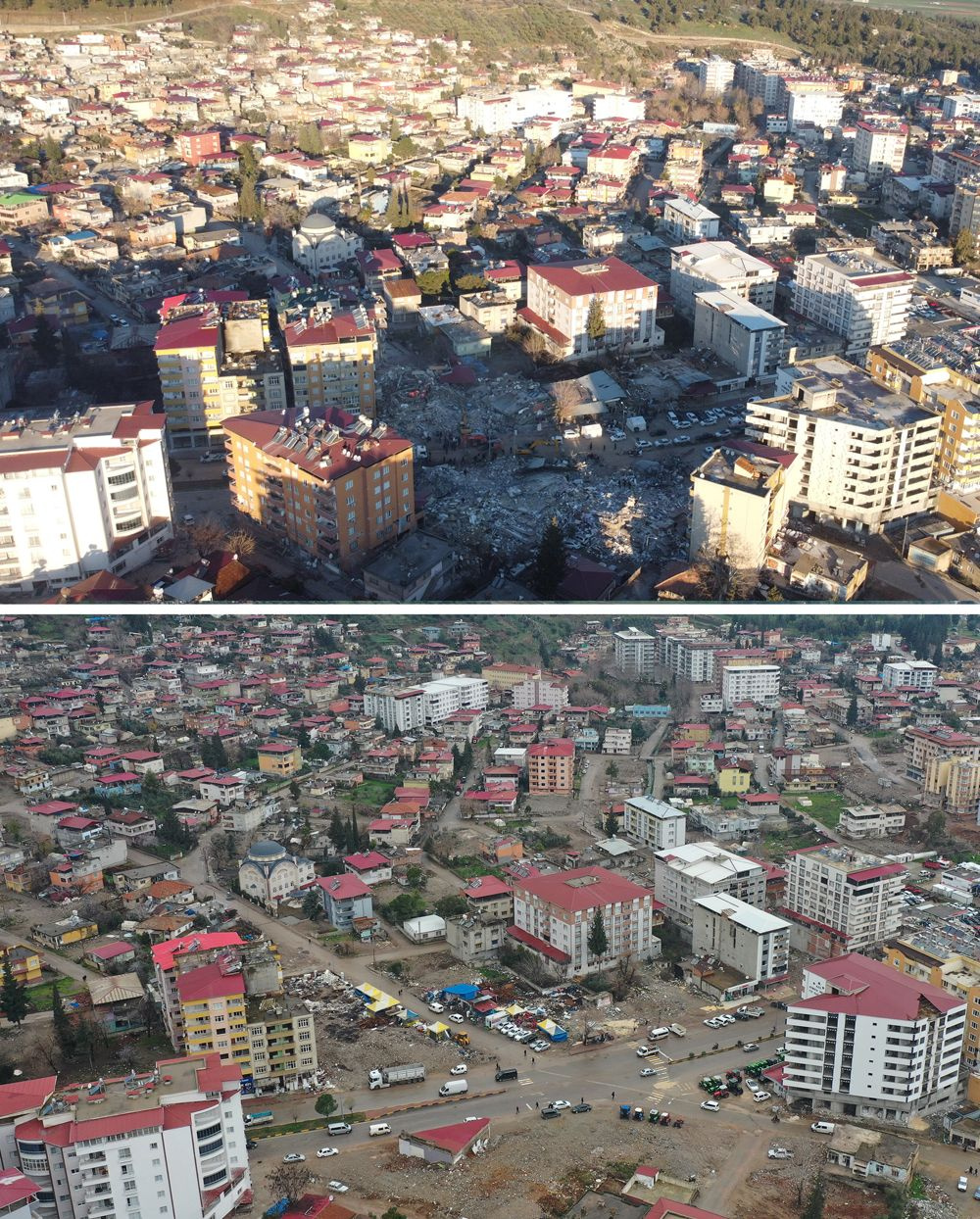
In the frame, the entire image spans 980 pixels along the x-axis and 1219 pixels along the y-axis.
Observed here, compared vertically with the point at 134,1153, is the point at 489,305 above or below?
above

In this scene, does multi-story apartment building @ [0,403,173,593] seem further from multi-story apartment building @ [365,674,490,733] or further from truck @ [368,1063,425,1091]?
truck @ [368,1063,425,1091]

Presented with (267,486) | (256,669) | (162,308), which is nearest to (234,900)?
(256,669)

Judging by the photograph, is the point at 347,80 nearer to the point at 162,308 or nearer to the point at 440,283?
the point at 440,283

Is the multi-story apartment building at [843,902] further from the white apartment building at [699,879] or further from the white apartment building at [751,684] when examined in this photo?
the white apartment building at [751,684]

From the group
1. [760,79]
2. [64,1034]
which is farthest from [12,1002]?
[760,79]

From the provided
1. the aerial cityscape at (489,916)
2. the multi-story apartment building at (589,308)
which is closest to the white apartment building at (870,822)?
the aerial cityscape at (489,916)

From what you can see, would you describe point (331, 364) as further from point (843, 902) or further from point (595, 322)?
point (843, 902)
